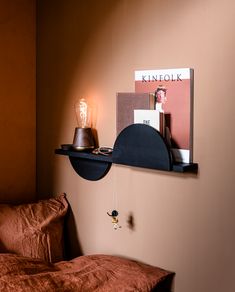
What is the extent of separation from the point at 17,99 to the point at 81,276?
1.13m

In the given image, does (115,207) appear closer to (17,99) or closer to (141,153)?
(141,153)

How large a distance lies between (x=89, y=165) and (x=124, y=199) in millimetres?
286

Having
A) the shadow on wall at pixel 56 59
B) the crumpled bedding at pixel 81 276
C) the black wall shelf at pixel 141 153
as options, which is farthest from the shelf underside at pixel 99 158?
the crumpled bedding at pixel 81 276

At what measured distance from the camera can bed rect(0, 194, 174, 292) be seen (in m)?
1.70

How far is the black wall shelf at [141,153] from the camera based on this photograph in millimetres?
1688

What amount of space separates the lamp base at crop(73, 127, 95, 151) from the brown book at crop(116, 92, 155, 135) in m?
0.18

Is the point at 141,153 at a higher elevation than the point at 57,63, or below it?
below

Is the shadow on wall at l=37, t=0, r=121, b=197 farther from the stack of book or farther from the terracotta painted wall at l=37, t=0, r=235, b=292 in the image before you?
the stack of book

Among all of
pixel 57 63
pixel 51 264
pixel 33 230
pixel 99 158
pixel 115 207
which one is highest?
pixel 57 63

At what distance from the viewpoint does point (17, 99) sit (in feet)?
7.93

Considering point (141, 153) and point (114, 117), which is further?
point (114, 117)

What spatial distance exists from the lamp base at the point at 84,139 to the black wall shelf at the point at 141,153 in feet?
0.12

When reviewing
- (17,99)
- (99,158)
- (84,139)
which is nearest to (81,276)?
(99,158)

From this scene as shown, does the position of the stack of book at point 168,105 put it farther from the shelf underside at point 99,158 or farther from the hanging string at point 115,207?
the hanging string at point 115,207
